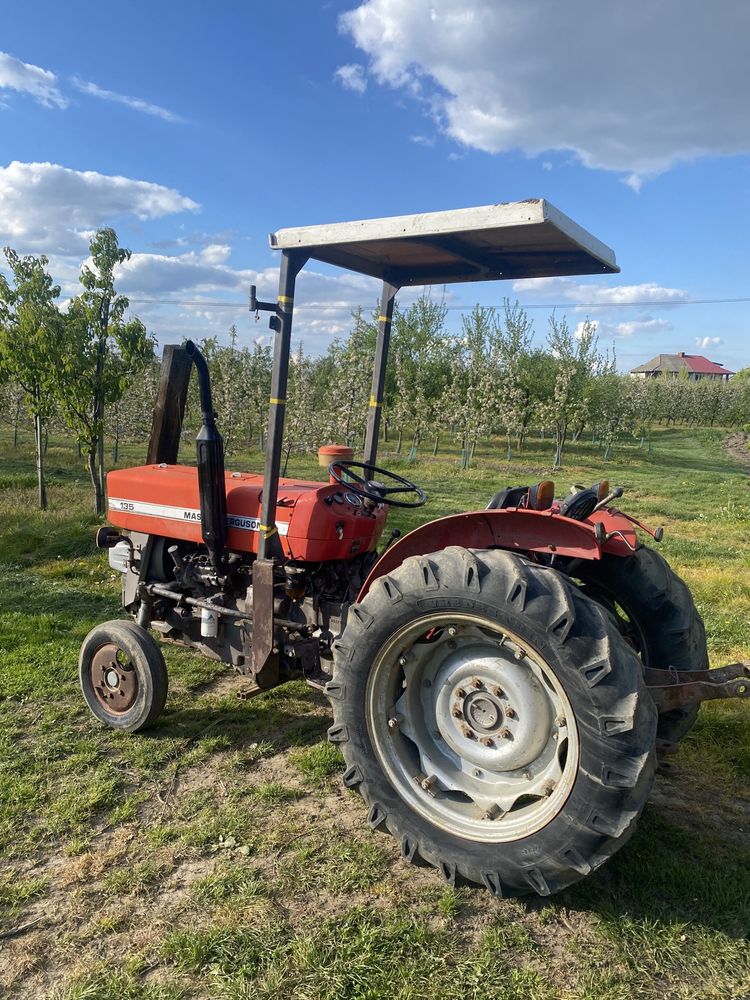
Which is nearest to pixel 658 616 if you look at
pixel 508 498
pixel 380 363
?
pixel 508 498

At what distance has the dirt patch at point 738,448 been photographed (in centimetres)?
2691

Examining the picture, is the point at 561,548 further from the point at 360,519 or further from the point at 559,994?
the point at 559,994

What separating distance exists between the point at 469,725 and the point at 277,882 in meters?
0.92

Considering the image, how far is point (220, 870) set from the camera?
2.59 meters

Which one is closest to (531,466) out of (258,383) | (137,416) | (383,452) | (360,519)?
(383,452)

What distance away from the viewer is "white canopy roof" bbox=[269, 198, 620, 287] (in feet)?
7.55

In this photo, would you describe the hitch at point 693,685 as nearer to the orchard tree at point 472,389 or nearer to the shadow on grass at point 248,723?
the shadow on grass at point 248,723

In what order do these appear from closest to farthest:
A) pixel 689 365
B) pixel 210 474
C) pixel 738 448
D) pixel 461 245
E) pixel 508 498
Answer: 1. pixel 461 245
2. pixel 508 498
3. pixel 210 474
4. pixel 738 448
5. pixel 689 365

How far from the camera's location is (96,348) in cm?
935

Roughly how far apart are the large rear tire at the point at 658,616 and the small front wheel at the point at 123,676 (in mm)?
2321

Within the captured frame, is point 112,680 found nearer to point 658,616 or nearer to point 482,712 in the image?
point 482,712

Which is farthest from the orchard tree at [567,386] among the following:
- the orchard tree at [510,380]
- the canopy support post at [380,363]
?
the canopy support post at [380,363]

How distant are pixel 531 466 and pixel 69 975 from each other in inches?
806

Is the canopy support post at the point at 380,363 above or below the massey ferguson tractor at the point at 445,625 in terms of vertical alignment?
above
